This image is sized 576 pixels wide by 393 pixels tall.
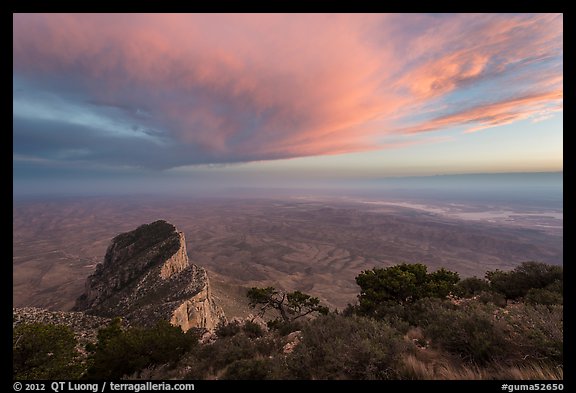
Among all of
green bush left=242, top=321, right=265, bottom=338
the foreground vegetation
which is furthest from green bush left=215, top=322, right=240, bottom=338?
green bush left=242, top=321, right=265, bottom=338

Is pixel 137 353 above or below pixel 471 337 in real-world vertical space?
below

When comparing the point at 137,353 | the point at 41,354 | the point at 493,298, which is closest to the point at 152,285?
the point at 41,354

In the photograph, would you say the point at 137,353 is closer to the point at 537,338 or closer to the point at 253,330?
the point at 253,330

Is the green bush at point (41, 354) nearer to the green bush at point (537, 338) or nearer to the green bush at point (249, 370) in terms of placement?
the green bush at point (249, 370)

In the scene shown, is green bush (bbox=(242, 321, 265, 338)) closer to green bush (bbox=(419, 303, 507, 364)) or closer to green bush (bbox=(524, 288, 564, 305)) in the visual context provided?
green bush (bbox=(419, 303, 507, 364))
